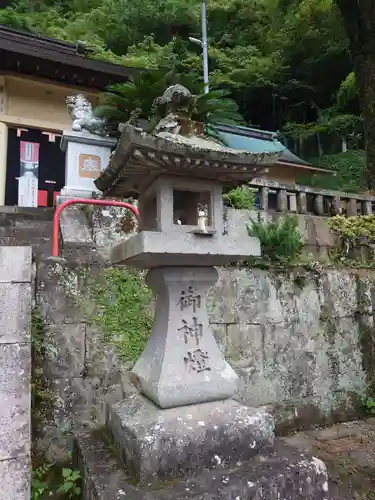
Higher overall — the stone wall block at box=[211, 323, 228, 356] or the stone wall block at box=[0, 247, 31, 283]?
the stone wall block at box=[0, 247, 31, 283]

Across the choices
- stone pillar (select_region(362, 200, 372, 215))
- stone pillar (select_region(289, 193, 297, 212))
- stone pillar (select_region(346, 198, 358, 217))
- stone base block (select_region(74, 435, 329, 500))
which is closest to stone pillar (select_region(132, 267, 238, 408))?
stone base block (select_region(74, 435, 329, 500))

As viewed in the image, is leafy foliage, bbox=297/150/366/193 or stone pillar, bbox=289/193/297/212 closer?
stone pillar, bbox=289/193/297/212

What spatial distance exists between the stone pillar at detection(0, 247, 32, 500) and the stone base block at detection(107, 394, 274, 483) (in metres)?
0.63

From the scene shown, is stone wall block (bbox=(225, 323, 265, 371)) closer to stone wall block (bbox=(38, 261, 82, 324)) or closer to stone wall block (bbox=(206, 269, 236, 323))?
stone wall block (bbox=(206, 269, 236, 323))

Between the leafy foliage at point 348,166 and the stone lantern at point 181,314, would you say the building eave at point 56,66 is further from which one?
the leafy foliage at point 348,166

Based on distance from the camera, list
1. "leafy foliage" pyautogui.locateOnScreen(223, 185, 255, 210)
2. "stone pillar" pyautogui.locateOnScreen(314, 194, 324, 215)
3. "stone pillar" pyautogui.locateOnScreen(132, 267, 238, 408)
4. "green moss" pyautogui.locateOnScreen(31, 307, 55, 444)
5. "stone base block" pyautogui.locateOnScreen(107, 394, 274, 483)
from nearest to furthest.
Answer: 1. "stone base block" pyautogui.locateOnScreen(107, 394, 274, 483)
2. "stone pillar" pyautogui.locateOnScreen(132, 267, 238, 408)
3. "green moss" pyautogui.locateOnScreen(31, 307, 55, 444)
4. "leafy foliage" pyautogui.locateOnScreen(223, 185, 255, 210)
5. "stone pillar" pyautogui.locateOnScreen(314, 194, 324, 215)

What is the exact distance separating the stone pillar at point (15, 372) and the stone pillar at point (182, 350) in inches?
32.3

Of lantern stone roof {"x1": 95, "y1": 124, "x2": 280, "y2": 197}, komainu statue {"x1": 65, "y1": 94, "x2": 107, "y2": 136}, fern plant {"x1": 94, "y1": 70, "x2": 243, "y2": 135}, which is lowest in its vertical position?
lantern stone roof {"x1": 95, "y1": 124, "x2": 280, "y2": 197}

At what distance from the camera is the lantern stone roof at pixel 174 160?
88.3 inches

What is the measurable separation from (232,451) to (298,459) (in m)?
0.43

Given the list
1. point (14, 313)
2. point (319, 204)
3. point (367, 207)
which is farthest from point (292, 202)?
point (14, 313)

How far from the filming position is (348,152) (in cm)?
1770

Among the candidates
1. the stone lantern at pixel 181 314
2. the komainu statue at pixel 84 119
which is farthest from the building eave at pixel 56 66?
the stone lantern at pixel 181 314

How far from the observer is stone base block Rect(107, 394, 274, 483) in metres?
2.30
